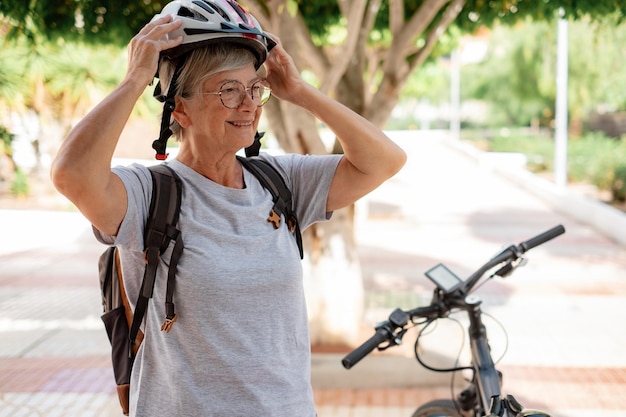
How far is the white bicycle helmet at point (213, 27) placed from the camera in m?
1.81

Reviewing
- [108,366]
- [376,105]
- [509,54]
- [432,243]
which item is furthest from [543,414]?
[509,54]

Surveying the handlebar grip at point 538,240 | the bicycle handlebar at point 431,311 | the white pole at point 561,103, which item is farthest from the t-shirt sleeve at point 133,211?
the white pole at point 561,103

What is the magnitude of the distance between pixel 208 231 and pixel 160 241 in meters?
0.12

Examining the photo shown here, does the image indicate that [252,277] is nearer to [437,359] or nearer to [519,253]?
[519,253]

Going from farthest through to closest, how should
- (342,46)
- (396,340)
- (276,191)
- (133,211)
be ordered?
(342,46) < (396,340) < (276,191) < (133,211)

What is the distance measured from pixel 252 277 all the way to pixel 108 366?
16.3ft

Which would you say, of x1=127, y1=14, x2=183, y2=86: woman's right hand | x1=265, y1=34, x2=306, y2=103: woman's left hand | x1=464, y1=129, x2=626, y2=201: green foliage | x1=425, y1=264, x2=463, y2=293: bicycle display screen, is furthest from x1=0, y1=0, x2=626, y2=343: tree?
x1=464, y1=129, x2=626, y2=201: green foliage

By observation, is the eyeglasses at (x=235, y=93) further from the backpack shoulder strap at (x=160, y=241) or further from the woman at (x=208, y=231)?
the backpack shoulder strap at (x=160, y=241)

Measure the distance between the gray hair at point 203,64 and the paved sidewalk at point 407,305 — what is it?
3.75m

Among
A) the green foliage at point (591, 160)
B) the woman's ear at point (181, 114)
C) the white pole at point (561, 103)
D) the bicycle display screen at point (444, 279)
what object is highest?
the woman's ear at point (181, 114)

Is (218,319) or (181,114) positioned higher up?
(181,114)

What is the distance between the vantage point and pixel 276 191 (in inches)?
78.7

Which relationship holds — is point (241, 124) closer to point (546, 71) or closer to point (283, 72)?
point (283, 72)

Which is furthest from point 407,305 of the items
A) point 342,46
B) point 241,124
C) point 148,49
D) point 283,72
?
point 148,49
